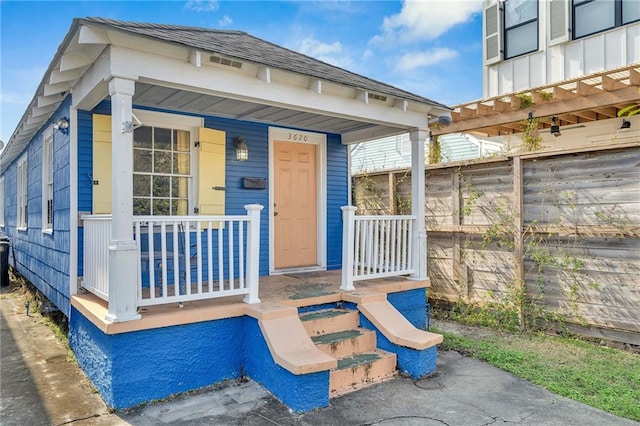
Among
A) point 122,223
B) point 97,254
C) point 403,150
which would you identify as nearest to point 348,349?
point 122,223

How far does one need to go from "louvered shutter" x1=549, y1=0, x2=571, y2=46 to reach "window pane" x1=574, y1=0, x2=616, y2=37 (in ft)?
0.52

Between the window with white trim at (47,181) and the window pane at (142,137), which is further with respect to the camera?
the window with white trim at (47,181)

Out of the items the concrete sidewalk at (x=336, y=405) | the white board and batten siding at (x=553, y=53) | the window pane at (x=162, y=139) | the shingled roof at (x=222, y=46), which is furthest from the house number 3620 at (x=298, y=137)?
the white board and batten siding at (x=553, y=53)

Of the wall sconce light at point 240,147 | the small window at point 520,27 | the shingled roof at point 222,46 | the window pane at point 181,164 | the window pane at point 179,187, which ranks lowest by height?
the window pane at point 179,187

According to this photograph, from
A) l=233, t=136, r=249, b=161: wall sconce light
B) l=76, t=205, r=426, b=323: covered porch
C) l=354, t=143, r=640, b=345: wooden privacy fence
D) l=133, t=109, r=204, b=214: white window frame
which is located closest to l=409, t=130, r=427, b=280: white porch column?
l=76, t=205, r=426, b=323: covered porch

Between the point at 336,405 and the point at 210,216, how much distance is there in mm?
1863

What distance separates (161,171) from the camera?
4.88 meters

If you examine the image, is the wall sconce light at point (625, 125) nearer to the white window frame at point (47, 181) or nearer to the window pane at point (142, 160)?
the window pane at point (142, 160)

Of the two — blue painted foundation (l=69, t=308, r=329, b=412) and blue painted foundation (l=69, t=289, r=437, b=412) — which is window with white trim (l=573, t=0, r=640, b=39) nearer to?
blue painted foundation (l=69, t=289, r=437, b=412)

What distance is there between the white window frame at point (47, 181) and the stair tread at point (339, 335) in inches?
154

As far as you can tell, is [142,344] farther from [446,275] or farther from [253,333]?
[446,275]

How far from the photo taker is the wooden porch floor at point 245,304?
3.39m

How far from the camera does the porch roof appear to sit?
3.28m

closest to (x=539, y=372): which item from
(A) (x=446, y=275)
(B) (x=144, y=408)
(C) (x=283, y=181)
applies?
(A) (x=446, y=275)
